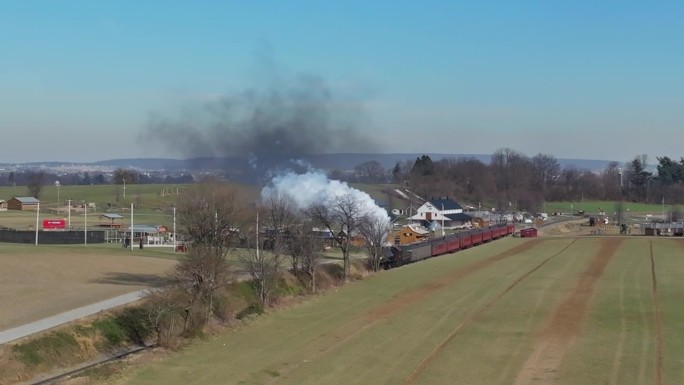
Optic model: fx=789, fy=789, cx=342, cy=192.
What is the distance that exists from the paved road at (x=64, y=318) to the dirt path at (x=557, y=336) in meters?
18.1

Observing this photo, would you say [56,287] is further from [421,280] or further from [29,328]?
[421,280]

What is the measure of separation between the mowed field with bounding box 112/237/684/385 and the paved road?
19.0 ft

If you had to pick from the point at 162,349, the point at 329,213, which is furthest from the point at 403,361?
the point at 329,213

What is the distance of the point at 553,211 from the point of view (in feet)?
616

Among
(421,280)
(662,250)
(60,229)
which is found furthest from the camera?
(60,229)

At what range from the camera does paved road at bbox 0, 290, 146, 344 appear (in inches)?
1160

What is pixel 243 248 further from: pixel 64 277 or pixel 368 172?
pixel 368 172

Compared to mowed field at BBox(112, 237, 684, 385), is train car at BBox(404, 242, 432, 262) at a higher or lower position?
higher

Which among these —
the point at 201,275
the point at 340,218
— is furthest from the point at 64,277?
the point at 340,218

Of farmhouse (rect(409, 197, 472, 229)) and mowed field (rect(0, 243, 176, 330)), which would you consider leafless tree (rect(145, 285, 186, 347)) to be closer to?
mowed field (rect(0, 243, 176, 330))

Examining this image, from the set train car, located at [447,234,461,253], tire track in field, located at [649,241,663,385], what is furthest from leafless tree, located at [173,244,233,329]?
train car, located at [447,234,461,253]

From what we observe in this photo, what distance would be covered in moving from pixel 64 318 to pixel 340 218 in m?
32.7

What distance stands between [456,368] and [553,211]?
167818mm

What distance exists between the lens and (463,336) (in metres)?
32.5
